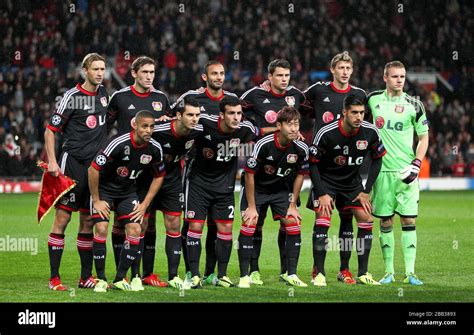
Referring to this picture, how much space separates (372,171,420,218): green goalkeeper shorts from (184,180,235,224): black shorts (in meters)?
1.66

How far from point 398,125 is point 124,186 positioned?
121 inches

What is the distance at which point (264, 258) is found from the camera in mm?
12758

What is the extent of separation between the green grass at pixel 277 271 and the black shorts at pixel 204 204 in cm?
75

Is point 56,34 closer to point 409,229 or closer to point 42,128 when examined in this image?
point 42,128

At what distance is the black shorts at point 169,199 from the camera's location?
1009cm

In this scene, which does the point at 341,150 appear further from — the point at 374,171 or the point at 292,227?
the point at 292,227

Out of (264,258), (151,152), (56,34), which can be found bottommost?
(264,258)

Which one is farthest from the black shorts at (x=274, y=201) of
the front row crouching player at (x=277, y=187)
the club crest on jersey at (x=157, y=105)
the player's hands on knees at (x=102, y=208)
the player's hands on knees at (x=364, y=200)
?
the player's hands on knees at (x=102, y=208)

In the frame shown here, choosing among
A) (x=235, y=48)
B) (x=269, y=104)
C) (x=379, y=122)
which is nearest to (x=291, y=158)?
(x=269, y=104)

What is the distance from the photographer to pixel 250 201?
33.1 feet
